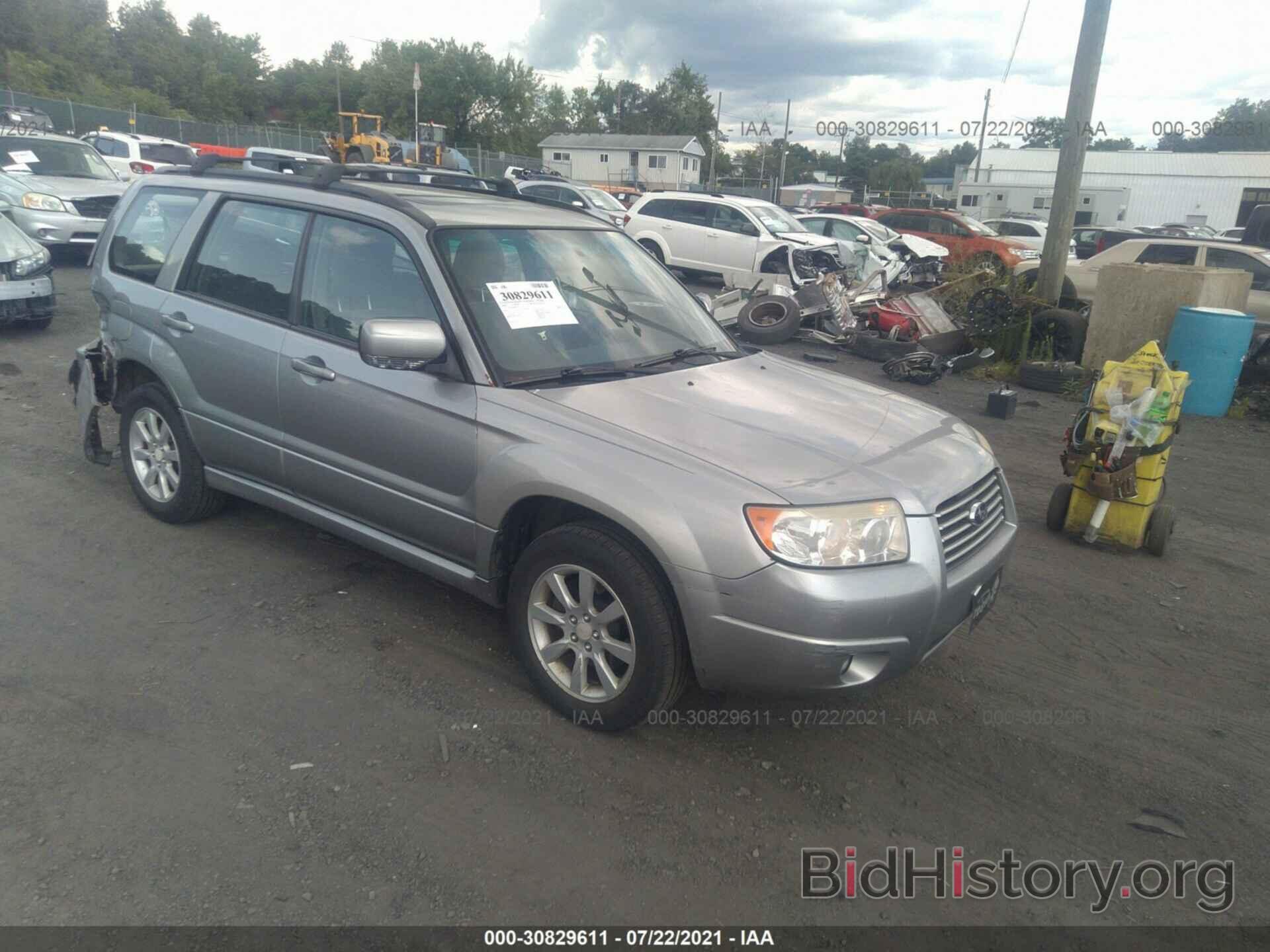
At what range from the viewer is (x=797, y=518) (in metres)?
2.89

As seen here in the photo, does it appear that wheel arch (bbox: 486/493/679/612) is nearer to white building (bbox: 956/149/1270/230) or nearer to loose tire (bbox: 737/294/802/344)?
loose tire (bbox: 737/294/802/344)

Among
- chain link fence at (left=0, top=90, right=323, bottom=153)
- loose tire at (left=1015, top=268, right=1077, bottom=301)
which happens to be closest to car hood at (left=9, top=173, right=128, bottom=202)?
loose tire at (left=1015, top=268, right=1077, bottom=301)

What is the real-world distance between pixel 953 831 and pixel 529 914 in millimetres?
1405

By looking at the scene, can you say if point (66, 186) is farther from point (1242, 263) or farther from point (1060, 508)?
point (1242, 263)

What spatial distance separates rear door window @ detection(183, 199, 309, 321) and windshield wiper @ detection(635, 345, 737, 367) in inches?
66.5

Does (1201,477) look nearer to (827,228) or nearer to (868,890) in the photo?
(868,890)

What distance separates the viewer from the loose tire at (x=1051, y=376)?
10.3m

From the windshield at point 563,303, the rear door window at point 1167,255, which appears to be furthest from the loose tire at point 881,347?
the windshield at point 563,303

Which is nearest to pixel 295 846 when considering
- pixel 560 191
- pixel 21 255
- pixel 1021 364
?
pixel 21 255

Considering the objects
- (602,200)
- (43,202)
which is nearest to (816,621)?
(43,202)

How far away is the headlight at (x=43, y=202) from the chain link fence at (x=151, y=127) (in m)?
24.0

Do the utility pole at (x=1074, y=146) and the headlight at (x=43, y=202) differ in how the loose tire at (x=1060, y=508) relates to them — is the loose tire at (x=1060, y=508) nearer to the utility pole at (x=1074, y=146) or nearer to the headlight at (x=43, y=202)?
the utility pole at (x=1074, y=146)

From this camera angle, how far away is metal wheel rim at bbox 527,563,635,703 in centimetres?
321

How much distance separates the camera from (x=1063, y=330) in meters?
11.3
